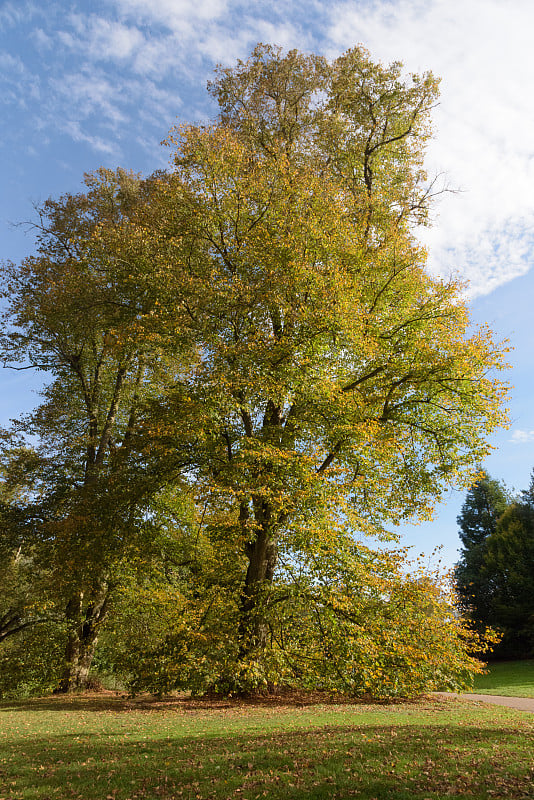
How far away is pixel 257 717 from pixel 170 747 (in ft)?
12.8

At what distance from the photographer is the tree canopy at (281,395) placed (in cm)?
1334

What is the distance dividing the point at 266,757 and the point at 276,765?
49 centimetres

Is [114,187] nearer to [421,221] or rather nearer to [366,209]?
[366,209]

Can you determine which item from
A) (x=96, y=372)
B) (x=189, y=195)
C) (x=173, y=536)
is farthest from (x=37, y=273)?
(x=173, y=536)

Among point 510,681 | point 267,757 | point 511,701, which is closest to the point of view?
point 267,757

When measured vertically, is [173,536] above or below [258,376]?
below

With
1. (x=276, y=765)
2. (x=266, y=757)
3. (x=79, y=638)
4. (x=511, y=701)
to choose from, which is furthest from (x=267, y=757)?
(x=511, y=701)

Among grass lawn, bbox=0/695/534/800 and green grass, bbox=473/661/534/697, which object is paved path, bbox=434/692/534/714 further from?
grass lawn, bbox=0/695/534/800

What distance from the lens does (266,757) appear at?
768 centimetres

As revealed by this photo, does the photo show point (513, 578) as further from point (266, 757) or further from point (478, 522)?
point (266, 757)

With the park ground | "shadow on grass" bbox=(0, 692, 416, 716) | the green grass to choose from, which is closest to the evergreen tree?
the green grass

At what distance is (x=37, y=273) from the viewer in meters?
22.6

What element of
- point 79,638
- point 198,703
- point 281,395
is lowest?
point 198,703

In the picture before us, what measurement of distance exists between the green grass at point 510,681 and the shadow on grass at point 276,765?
8323 mm
